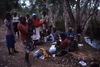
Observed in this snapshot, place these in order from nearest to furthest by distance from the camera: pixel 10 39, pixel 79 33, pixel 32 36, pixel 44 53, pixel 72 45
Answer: pixel 10 39, pixel 44 53, pixel 72 45, pixel 32 36, pixel 79 33

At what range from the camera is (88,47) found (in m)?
10.7

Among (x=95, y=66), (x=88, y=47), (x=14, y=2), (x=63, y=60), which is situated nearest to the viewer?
(x=95, y=66)

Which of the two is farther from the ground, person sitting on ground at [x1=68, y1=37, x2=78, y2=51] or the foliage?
the foliage

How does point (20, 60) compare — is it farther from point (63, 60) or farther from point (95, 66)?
point (95, 66)

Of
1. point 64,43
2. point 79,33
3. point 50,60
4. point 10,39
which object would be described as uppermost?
point 10,39

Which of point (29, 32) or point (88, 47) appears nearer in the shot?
point (29, 32)

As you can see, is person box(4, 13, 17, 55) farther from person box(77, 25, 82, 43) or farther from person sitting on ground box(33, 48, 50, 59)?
person box(77, 25, 82, 43)

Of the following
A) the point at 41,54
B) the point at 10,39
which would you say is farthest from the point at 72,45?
the point at 10,39

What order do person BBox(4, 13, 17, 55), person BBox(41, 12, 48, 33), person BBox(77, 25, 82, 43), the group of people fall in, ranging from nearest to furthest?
the group of people → person BBox(4, 13, 17, 55) → person BBox(77, 25, 82, 43) → person BBox(41, 12, 48, 33)

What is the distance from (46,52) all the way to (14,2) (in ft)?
55.9

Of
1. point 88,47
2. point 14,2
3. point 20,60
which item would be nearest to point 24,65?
point 20,60

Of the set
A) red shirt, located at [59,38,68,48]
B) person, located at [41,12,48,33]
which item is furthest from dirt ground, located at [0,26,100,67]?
person, located at [41,12,48,33]

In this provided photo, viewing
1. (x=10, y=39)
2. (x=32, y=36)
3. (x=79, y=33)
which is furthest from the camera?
(x=79, y=33)

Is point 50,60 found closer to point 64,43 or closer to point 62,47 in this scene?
point 62,47
